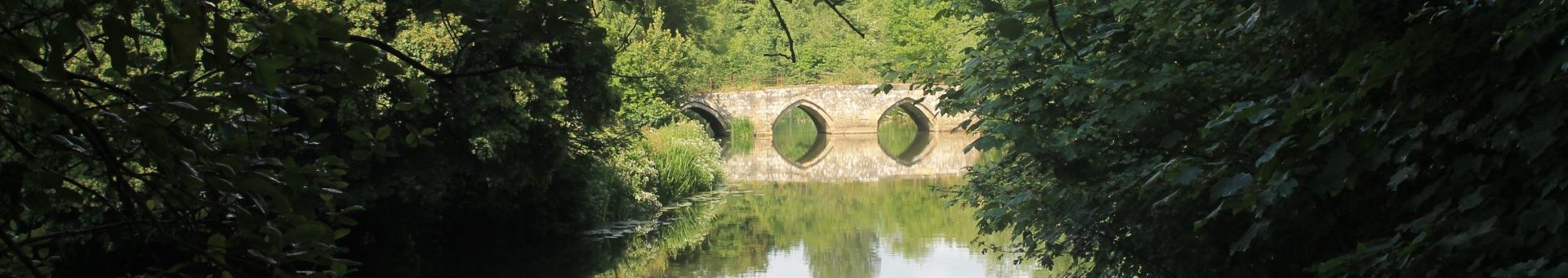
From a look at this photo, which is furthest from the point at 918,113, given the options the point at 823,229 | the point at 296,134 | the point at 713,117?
the point at 296,134

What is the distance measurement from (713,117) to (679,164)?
16.8 m

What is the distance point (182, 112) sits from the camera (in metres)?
2.06

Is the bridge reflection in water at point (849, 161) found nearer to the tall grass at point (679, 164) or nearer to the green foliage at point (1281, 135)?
the tall grass at point (679, 164)

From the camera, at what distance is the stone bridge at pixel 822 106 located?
34750mm

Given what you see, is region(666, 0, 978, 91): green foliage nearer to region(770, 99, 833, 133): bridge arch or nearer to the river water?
region(770, 99, 833, 133): bridge arch

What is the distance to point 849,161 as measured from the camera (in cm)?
2773

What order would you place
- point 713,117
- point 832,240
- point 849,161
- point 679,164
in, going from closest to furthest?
point 832,240
point 679,164
point 849,161
point 713,117

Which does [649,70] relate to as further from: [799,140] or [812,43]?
[812,43]

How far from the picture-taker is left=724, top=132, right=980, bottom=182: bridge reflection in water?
23609 mm

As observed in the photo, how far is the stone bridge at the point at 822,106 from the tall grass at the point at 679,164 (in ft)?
45.8

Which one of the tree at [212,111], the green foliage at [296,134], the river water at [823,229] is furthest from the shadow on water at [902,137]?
the tree at [212,111]

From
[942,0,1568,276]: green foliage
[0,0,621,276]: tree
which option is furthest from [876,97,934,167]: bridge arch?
[0,0,621,276]: tree

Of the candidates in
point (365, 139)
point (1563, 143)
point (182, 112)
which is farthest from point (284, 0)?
point (1563, 143)

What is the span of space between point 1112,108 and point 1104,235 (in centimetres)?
104
